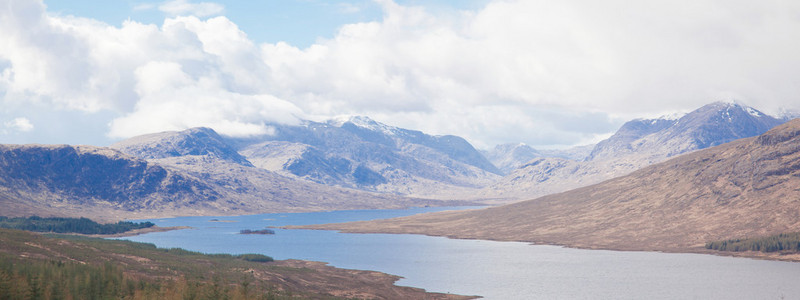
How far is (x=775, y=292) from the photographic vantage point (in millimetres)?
160375

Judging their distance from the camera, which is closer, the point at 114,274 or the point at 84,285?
the point at 84,285

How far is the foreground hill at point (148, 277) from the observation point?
111306 millimetres

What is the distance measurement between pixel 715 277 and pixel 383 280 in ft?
316

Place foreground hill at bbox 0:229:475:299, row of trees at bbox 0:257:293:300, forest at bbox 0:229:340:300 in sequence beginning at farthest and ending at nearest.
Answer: foreground hill at bbox 0:229:475:299 < forest at bbox 0:229:340:300 < row of trees at bbox 0:257:293:300

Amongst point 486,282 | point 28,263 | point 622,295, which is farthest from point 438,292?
point 28,263

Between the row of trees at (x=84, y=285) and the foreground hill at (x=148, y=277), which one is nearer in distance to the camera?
the row of trees at (x=84, y=285)

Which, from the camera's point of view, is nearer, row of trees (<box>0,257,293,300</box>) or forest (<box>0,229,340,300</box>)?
row of trees (<box>0,257,293,300</box>)

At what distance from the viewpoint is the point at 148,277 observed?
14750 centimetres

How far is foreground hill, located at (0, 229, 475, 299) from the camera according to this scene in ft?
365

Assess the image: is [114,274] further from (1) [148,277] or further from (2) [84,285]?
(2) [84,285]

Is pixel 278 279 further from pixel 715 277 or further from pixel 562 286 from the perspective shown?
pixel 715 277

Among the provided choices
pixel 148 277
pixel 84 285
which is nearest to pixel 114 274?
pixel 148 277

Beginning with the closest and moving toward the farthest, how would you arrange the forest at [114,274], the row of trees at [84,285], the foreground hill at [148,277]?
the row of trees at [84,285] < the forest at [114,274] < the foreground hill at [148,277]

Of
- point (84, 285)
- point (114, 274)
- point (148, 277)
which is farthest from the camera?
point (148, 277)
